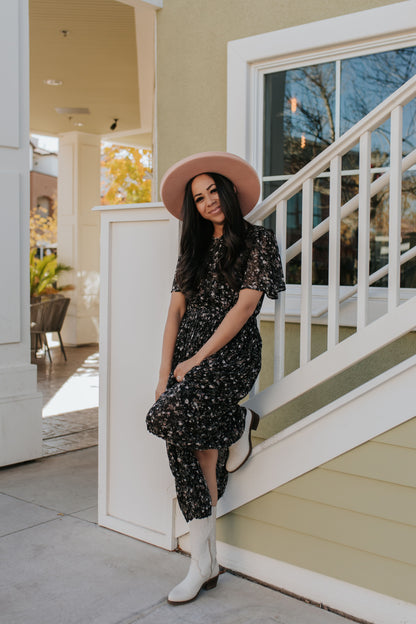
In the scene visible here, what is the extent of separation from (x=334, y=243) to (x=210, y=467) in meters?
1.00

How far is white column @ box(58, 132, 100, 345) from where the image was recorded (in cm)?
1059

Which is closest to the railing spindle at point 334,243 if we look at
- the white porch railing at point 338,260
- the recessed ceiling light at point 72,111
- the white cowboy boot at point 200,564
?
the white porch railing at point 338,260

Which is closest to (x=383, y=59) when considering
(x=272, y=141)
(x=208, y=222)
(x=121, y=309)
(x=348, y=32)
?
(x=348, y=32)

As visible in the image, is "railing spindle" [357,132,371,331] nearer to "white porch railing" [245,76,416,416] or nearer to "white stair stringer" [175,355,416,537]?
"white porch railing" [245,76,416,416]

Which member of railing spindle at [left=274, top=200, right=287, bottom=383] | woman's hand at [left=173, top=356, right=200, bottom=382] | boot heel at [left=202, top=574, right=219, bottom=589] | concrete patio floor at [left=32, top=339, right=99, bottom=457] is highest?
railing spindle at [left=274, top=200, right=287, bottom=383]

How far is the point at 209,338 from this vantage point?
2.47 metres

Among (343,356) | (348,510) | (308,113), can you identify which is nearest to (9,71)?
(308,113)

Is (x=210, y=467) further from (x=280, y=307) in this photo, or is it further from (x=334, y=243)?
(x=334, y=243)

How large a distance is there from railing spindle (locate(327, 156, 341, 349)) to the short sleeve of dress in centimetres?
20

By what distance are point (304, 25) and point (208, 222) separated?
1.92m

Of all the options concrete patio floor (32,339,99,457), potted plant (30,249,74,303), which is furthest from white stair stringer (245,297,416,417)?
potted plant (30,249,74,303)

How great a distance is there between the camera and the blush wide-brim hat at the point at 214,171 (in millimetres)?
2504

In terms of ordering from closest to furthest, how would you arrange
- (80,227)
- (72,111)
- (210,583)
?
(210,583) → (72,111) → (80,227)

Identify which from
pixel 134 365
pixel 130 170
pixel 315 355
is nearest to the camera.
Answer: pixel 134 365
